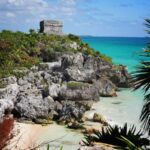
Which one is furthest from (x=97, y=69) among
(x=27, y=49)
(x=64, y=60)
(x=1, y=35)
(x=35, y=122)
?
(x=35, y=122)

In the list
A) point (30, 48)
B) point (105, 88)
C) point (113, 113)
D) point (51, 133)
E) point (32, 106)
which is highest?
point (30, 48)

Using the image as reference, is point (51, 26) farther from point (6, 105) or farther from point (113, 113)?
point (6, 105)

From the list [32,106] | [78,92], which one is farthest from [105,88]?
[32,106]

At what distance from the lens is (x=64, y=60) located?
3528 cm

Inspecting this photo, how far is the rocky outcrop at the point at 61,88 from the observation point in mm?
24188

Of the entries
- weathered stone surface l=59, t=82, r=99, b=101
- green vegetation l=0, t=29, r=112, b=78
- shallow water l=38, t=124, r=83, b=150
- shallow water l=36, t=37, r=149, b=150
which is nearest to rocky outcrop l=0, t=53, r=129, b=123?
weathered stone surface l=59, t=82, r=99, b=101

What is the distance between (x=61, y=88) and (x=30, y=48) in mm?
12427

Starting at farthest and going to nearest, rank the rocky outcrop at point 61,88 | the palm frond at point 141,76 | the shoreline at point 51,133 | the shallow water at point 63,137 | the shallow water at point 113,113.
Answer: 1. the rocky outcrop at point 61,88
2. the shallow water at point 113,113
3. the shoreline at point 51,133
4. the shallow water at point 63,137
5. the palm frond at point 141,76

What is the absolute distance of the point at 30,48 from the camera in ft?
133

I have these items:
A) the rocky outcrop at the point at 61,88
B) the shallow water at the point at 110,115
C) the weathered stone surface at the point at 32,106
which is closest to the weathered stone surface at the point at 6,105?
the rocky outcrop at the point at 61,88

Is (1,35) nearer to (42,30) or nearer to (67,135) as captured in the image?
(42,30)

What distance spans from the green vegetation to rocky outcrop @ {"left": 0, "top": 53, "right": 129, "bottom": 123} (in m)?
1.58

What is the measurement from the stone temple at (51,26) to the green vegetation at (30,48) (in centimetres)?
214

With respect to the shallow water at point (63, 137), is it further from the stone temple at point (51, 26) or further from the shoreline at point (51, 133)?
the stone temple at point (51, 26)
